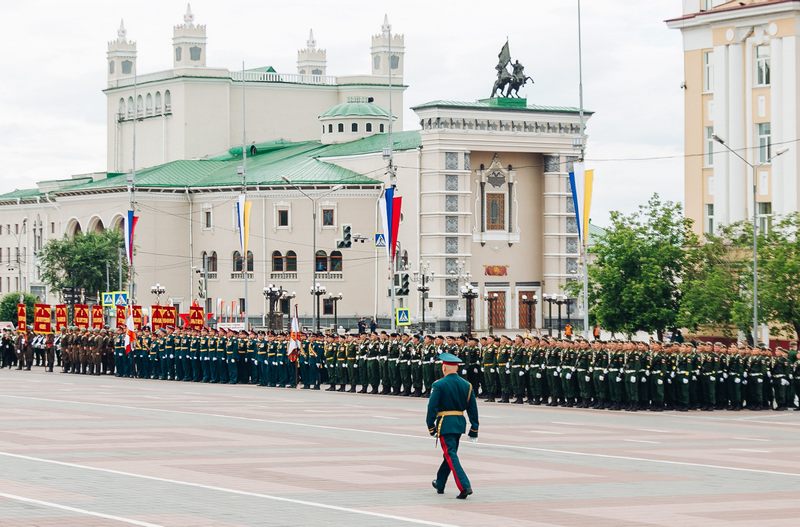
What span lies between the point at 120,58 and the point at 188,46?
1054 cm

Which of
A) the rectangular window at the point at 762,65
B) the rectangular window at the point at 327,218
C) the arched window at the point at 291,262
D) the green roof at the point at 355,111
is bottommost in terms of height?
the arched window at the point at 291,262

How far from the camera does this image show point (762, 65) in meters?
56.7

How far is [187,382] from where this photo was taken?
47031 millimetres

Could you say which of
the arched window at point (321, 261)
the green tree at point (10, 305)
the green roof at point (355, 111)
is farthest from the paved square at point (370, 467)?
the green tree at point (10, 305)

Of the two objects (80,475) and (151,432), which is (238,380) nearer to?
(151,432)

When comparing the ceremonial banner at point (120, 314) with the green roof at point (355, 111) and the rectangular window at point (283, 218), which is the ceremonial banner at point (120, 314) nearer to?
the rectangular window at point (283, 218)

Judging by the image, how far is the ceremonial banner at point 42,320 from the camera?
5809cm

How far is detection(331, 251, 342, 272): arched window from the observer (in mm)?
96375

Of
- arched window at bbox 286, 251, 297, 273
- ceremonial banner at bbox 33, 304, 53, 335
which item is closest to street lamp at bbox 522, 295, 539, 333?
arched window at bbox 286, 251, 297, 273

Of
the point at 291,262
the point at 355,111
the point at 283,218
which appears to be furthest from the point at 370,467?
the point at 355,111

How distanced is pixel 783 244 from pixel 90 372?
912 inches

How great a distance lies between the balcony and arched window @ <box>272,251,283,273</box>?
2.38 feet

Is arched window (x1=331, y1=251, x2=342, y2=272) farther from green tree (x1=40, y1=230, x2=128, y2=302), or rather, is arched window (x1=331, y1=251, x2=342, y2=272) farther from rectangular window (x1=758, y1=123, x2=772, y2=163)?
rectangular window (x1=758, y1=123, x2=772, y2=163)

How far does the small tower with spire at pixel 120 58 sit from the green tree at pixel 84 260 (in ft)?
81.5
